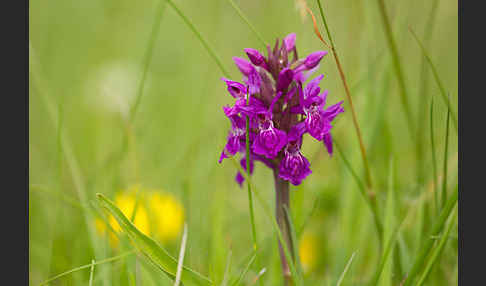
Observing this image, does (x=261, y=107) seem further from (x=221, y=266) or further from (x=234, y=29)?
(x=234, y=29)

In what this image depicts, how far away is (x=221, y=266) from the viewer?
2244 millimetres

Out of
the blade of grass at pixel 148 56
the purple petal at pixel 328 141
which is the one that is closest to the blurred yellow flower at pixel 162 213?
the blade of grass at pixel 148 56

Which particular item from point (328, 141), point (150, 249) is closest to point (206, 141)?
point (328, 141)

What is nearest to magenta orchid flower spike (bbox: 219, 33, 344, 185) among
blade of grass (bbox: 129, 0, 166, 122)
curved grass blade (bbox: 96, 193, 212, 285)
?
curved grass blade (bbox: 96, 193, 212, 285)

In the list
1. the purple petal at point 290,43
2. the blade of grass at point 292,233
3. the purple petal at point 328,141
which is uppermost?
the purple petal at point 290,43

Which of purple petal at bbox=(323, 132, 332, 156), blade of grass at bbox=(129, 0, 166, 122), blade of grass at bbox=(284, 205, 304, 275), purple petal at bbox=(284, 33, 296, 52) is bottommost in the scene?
blade of grass at bbox=(284, 205, 304, 275)

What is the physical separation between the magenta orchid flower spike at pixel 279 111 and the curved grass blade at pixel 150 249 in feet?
1.32

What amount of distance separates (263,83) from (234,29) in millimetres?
4834

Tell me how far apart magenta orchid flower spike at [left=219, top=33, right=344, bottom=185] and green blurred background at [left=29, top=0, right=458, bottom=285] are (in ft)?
0.96

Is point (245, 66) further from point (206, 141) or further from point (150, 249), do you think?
point (206, 141)

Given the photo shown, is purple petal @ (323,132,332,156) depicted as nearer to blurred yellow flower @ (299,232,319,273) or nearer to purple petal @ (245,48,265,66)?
purple petal @ (245,48,265,66)

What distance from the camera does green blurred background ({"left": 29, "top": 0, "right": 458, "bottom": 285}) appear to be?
235 cm

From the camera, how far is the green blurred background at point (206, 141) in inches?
92.5

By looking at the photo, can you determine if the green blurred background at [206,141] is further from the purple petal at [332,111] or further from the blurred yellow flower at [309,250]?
the purple petal at [332,111]
